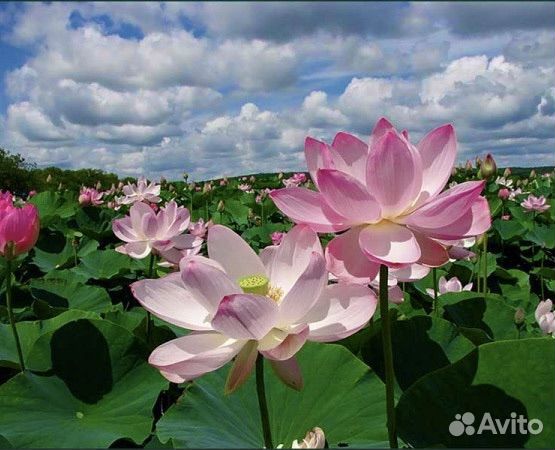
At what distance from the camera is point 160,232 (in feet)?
6.42

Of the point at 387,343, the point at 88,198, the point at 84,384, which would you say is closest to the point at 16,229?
the point at 84,384

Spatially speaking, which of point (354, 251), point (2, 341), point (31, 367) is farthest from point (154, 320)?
point (354, 251)

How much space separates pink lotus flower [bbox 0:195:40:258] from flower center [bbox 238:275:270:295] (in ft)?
2.76

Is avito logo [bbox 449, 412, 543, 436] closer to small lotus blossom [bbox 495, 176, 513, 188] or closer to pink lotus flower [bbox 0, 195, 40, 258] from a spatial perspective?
pink lotus flower [bbox 0, 195, 40, 258]

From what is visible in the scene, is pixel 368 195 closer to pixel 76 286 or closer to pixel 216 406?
pixel 216 406

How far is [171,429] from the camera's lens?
1.01 m

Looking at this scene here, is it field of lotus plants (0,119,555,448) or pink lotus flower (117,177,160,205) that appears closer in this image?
field of lotus plants (0,119,555,448)

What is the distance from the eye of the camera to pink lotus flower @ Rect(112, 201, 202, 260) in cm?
193

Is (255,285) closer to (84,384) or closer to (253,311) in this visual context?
(253,311)

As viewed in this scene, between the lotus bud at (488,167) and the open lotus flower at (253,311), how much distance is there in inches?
49.9

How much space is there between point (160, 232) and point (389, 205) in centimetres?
126

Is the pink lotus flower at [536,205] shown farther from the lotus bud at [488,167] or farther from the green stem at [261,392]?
the green stem at [261,392]

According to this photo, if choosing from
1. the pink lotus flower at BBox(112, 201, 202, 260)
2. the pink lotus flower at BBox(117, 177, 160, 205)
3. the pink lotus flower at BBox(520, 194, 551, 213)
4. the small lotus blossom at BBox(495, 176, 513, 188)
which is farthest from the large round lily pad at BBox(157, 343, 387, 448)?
the small lotus blossom at BBox(495, 176, 513, 188)

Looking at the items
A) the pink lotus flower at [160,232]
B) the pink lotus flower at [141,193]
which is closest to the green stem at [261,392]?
the pink lotus flower at [160,232]
